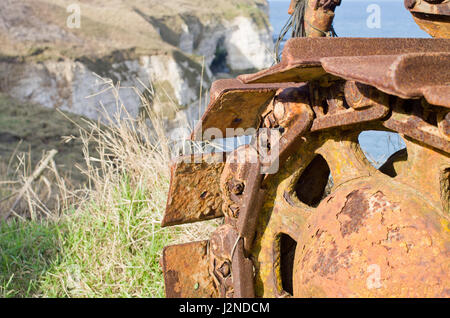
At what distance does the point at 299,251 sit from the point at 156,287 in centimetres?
144

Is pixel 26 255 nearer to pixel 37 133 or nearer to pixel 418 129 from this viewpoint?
pixel 418 129

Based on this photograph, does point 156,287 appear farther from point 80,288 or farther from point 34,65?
point 34,65

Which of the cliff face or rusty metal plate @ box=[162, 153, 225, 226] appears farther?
the cliff face

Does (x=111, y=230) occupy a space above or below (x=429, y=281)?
below

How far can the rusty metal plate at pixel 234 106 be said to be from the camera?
1.85m

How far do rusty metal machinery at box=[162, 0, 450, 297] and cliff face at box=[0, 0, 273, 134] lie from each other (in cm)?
1318

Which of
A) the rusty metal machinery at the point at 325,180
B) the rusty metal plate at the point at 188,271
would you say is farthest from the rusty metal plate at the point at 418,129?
the rusty metal plate at the point at 188,271

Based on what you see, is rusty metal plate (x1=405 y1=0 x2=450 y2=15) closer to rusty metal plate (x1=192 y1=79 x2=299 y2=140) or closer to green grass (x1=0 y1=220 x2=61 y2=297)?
rusty metal plate (x1=192 y1=79 x2=299 y2=140)

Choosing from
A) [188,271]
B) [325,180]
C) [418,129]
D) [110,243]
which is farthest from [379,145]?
[418,129]

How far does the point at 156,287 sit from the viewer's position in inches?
121

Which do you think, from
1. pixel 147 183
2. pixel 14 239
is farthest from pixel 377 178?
pixel 14 239

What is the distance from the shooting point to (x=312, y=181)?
232cm

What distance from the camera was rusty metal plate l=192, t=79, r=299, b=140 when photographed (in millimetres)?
1851

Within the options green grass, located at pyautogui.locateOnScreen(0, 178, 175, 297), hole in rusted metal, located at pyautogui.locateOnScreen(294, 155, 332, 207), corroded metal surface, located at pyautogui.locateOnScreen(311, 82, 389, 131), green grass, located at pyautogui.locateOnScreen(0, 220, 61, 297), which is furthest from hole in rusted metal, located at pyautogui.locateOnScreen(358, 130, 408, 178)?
green grass, located at pyautogui.locateOnScreen(0, 220, 61, 297)
